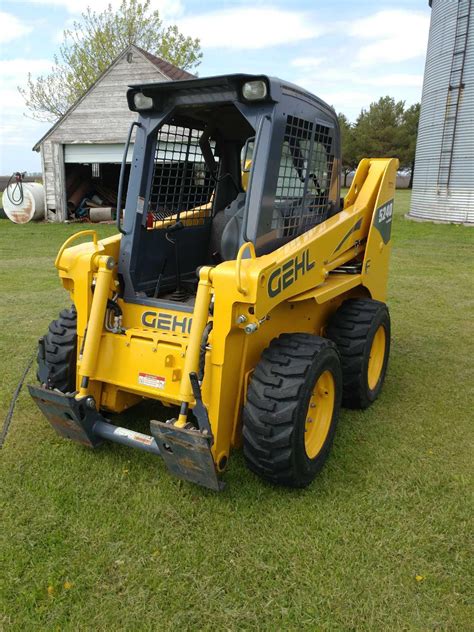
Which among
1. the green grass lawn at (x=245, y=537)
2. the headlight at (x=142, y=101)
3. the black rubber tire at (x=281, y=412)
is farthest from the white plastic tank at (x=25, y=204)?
the black rubber tire at (x=281, y=412)

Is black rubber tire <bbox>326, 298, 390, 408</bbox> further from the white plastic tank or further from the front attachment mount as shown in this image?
the white plastic tank

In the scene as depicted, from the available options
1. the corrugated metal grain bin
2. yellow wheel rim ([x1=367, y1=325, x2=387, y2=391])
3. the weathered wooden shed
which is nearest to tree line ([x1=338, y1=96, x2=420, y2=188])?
the corrugated metal grain bin

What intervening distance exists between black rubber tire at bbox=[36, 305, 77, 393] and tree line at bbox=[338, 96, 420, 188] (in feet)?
150

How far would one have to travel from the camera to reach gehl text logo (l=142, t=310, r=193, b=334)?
3475 mm

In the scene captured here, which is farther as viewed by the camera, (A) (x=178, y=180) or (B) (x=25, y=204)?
(B) (x=25, y=204)

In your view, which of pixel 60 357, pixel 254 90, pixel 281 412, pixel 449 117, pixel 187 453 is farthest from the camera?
pixel 449 117

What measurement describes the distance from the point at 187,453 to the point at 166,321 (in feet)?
3.18

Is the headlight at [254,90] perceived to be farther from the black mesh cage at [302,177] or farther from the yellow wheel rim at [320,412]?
the yellow wheel rim at [320,412]

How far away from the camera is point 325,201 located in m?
4.37

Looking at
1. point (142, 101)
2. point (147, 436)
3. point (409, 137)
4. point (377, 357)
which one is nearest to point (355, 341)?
point (377, 357)

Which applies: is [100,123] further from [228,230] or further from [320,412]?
[320,412]

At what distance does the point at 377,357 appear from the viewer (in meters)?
4.89

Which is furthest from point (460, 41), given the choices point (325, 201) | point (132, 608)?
point (132, 608)

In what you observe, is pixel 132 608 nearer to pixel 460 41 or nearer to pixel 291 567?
pixel 291 567
